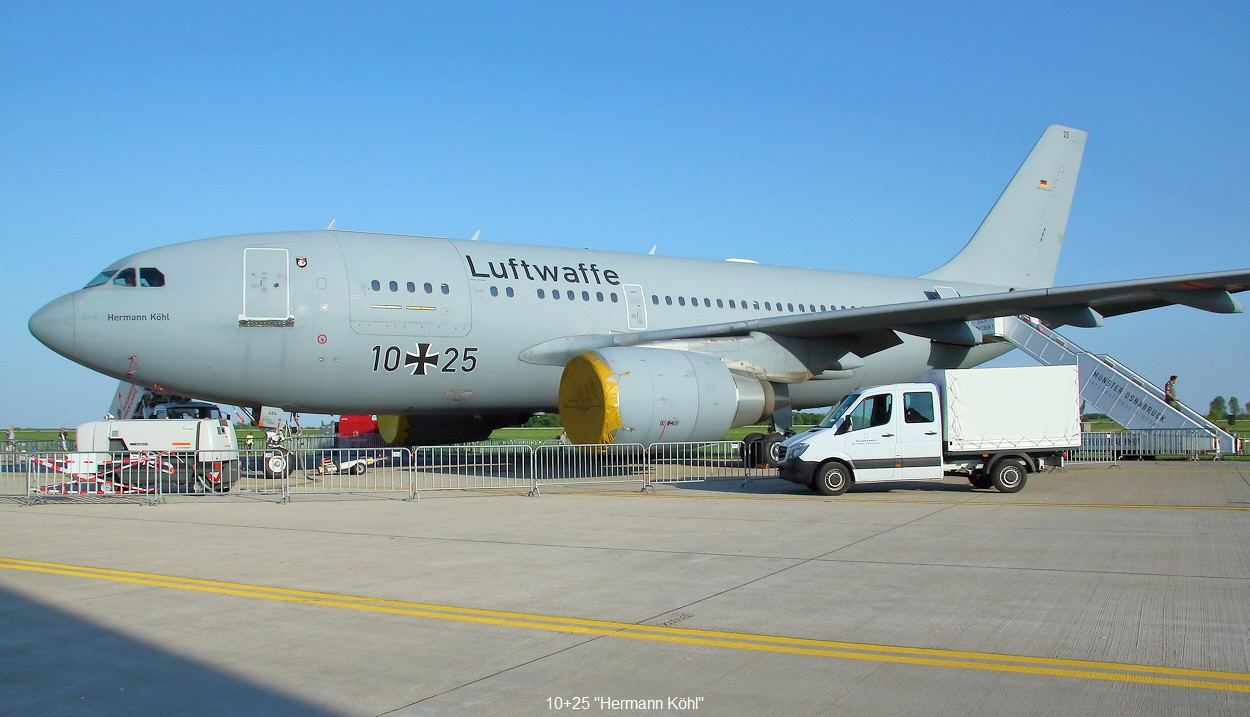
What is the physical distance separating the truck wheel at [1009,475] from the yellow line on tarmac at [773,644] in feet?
30.5

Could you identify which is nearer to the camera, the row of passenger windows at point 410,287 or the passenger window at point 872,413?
the passenger window at point 872,413

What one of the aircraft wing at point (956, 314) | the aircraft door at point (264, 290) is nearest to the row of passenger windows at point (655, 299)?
the aircraft wing at point (956, 314)

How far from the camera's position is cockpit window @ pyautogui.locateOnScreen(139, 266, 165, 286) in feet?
47.5

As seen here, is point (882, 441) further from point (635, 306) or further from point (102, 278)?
point (102, 278)

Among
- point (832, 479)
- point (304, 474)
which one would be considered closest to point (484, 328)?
point (304, 474)

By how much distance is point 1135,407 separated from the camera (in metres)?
21.2

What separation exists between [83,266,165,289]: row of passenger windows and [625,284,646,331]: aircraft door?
26.8 ft

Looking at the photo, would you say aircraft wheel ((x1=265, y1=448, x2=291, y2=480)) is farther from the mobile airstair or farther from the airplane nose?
the mobile airstair

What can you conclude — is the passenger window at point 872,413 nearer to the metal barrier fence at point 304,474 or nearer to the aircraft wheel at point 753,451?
the metal barrier fence at point 304,474

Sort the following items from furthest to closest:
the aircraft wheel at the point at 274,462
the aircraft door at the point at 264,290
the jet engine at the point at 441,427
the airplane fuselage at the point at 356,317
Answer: the jet engine at the point at 441,427 < the aircraft wheel at the point at 274,462 < the aircraft door at the point at 264,290 < the airplane fuselage at the point at 356,317

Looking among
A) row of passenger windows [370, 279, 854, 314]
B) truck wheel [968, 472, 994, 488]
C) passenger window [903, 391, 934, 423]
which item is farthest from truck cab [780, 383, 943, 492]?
row of passenger windows [370, 279, 854, 314]

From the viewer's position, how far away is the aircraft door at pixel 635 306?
18438 millimetres

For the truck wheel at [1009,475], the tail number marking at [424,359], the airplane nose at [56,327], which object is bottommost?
the truck wheel at [1009,475]

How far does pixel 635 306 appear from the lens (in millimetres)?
18547
